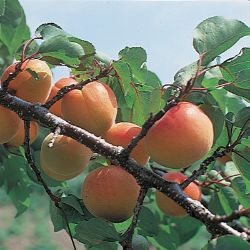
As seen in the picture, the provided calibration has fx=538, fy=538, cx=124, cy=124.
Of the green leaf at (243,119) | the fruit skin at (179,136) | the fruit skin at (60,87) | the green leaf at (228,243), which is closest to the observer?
Answer: the green leaf at (228,243)

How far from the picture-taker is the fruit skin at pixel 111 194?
822 millimetres

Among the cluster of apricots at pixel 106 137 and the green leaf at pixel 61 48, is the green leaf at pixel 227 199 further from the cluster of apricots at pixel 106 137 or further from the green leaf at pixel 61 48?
the green leaf at pixel 61 48

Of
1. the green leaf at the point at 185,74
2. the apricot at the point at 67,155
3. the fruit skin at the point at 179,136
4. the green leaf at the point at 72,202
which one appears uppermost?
the green leaf at the point at 185,74

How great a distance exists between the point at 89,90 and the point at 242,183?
13.5 inches

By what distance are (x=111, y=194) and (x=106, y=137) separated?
114 mm

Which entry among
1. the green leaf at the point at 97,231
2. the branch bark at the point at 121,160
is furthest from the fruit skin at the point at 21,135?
the green leaf at the point at 97,231

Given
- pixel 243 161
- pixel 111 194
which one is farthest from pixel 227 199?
pixel 111 194

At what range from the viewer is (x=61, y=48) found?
2.77 ft

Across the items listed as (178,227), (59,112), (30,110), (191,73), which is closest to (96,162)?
(59,112)

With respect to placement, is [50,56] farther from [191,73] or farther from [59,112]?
[191,73]

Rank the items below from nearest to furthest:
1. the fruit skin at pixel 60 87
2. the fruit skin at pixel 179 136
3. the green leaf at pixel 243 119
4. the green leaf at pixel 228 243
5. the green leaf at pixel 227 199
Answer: the green leaf at pixel 228 243 < the fruit skin at pixel 179 136 < the green leaf at pixel 243 119 < the fruit skin at pixel 60 87 < the green leaf at pixel 227 199

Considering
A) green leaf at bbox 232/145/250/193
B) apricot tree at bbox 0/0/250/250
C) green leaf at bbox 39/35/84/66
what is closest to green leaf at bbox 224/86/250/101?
apricot tree at bbox 0/0/250/250

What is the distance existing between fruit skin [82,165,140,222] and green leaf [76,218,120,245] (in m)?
0.04

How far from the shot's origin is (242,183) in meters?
0.99
